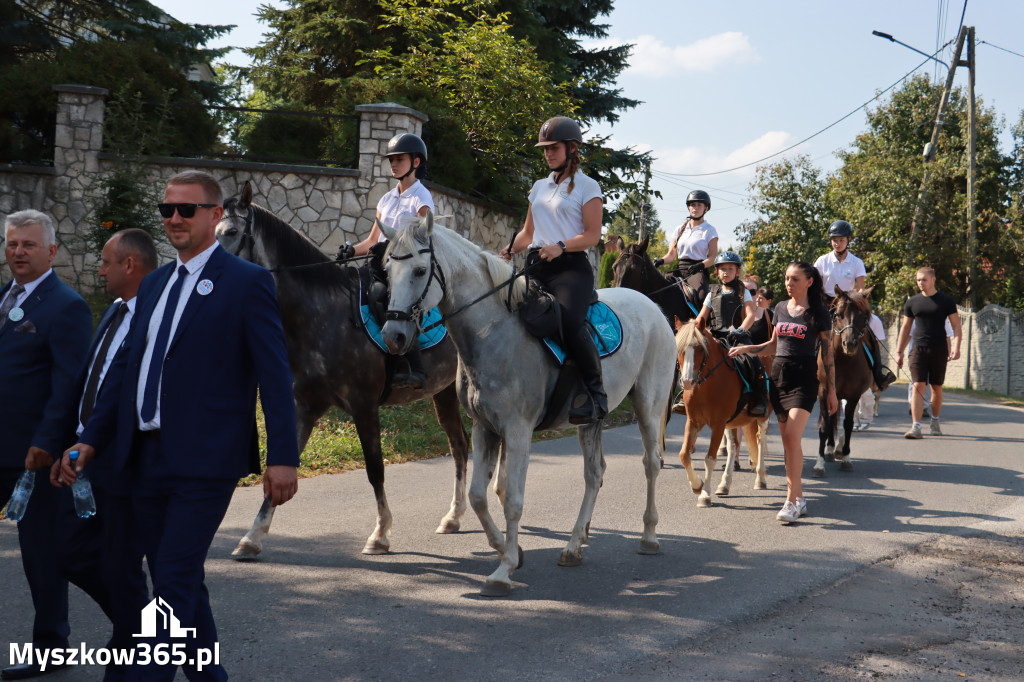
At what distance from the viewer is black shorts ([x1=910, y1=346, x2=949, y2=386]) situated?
13.8m

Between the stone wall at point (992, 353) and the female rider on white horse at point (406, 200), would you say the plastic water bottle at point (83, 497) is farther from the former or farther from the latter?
the stone wall at point (992, 353)

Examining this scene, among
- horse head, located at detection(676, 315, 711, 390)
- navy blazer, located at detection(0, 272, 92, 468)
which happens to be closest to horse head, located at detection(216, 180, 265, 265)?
navy blazer, located at detection(0, 272, 92, 468)

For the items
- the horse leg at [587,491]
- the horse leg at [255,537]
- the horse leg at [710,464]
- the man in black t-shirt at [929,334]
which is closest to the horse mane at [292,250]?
the horse leg at [255,537]

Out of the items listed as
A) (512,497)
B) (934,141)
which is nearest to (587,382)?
(512,497)

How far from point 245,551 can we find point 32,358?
2.46 metres

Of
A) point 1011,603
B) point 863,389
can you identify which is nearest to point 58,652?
point 1011,603

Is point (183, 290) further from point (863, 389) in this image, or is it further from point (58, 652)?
point (863, 389)

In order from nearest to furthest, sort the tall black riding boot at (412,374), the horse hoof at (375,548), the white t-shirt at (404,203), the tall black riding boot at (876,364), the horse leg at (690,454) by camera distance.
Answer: the horse hoof at (375,548), the tall black riding boot at (412,374), the white t-shirt at (404,203), the horse leg at (690,454), the tall black riding boot at (876,364)

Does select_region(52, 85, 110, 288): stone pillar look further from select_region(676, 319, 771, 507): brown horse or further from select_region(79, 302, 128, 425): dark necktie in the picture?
select_region(79, 302, 128, 425): dark necktie

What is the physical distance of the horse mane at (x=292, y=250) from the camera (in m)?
6.48

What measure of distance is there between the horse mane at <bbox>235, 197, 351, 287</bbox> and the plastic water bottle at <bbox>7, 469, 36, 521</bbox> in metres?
2.84

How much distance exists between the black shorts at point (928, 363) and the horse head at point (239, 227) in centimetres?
1105

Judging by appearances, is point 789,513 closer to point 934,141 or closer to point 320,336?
point 320,336

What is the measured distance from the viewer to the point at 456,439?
7664 mm
